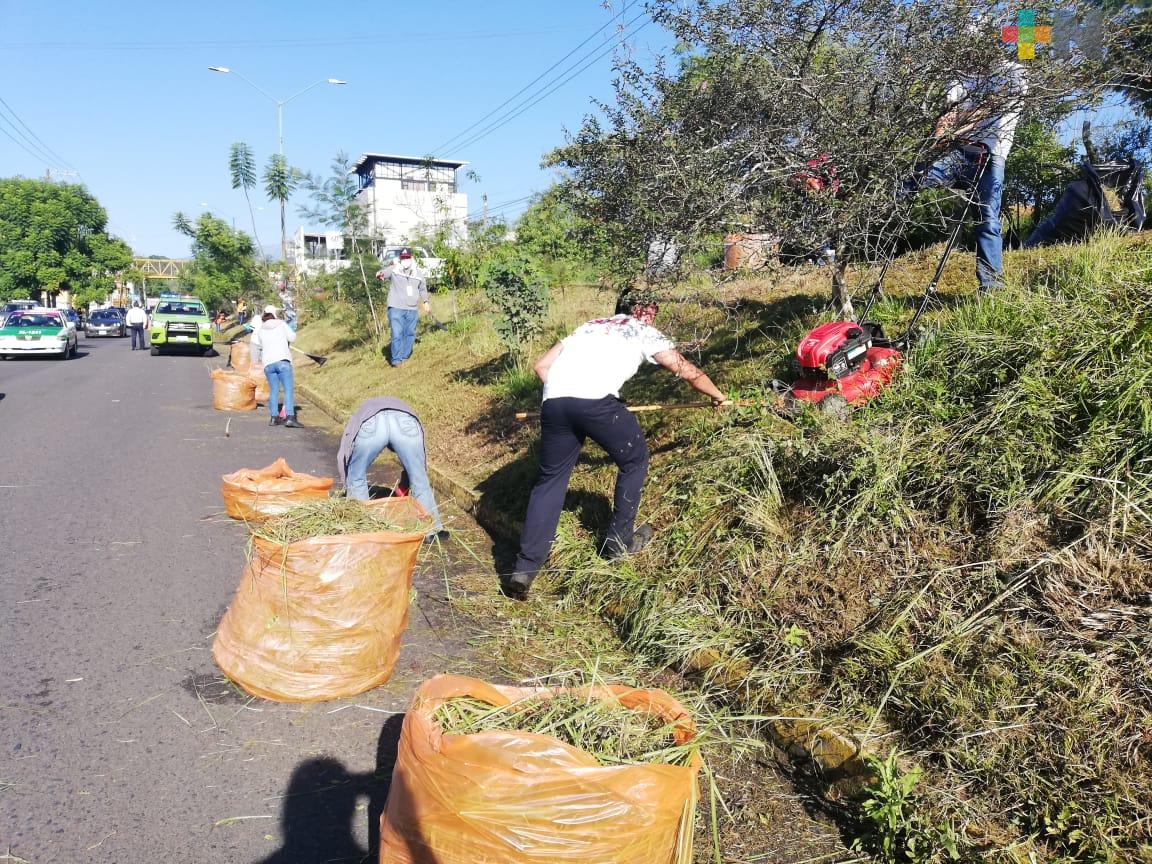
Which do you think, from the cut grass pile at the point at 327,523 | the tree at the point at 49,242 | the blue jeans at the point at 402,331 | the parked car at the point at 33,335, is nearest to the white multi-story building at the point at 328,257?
the blue jeans at the point at 402,331

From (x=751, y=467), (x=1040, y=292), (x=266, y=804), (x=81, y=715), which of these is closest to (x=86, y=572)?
(x=81, y=715)

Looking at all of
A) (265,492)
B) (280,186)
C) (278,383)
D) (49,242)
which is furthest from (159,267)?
(265,492)

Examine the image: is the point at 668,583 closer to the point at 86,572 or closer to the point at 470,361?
the point at 86,572

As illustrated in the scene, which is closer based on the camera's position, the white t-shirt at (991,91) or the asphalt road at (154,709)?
the asphalt road at (154,709)

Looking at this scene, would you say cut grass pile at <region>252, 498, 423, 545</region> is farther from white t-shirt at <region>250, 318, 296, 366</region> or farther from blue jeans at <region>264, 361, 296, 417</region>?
blue jeans at <region>264, 361, 296, 417</region>

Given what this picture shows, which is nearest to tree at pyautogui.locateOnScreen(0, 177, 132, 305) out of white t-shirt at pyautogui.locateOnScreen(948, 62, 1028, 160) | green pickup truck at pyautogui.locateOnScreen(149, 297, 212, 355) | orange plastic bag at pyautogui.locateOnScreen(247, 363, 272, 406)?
green pickup truck at pyautogui.locateOnScreen(149, 297, 212, 355)

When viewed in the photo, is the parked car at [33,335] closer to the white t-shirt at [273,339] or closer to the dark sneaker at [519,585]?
the white t-shirt at [273,339]

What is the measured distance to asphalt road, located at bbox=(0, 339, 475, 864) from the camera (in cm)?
294

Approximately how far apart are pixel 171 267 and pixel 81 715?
140 metres

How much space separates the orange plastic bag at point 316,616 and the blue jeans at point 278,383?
812 centimetres

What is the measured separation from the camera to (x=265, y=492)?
20.0 feet

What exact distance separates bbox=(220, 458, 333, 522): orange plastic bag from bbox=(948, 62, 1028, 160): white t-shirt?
4740mm

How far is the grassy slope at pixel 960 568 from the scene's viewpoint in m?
2.63

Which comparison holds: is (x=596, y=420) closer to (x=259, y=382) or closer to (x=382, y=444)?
(x=382, y=444)
